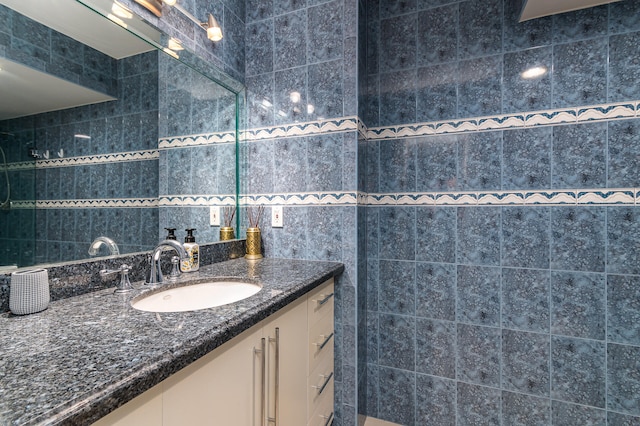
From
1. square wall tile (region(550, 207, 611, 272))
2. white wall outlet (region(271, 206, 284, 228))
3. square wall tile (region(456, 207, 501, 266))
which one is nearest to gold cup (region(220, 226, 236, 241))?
white wall outlet (region(271, 206, 284, 228))

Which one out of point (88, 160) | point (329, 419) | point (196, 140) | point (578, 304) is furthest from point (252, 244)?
point (578, 304)

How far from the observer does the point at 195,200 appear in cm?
150

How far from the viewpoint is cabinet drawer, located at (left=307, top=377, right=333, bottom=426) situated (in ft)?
4.20

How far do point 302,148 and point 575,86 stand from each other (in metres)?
1.35

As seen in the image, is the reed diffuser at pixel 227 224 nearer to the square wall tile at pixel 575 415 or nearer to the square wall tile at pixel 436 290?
the square wall tile at pixel 436 290

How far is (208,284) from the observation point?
4.00 feet

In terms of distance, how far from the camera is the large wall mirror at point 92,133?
833 millimetres

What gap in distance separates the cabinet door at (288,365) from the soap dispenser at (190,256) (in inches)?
20.5

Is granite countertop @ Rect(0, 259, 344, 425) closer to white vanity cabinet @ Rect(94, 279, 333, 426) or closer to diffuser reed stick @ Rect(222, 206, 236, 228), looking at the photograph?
white vanity cabinet @ Rect(94, 279, 333, 426)

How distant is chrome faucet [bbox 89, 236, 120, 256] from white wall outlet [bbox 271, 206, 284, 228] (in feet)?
A: 2.51

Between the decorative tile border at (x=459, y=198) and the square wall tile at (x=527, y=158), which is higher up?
the square wall tile at (x=527, y=158)

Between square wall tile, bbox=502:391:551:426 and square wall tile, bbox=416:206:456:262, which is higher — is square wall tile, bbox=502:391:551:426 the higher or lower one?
the lower one

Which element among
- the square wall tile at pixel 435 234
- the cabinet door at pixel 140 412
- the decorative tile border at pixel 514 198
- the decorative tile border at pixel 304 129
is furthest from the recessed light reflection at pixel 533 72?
the cabinet door at pixel 140 412

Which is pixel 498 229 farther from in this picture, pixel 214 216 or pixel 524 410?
pixel 214 216
